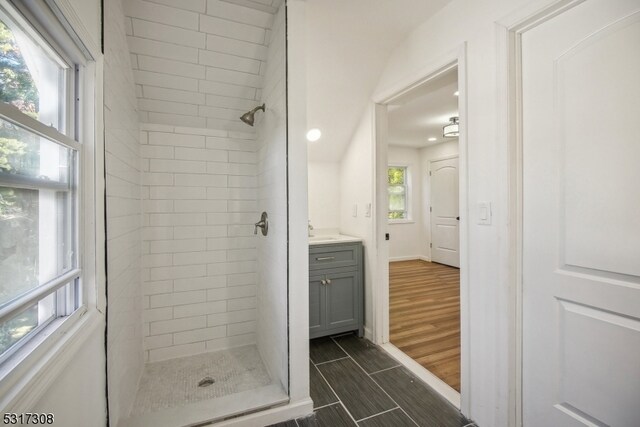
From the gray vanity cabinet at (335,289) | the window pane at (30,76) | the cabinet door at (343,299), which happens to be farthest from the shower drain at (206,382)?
the window pane at (30,76)

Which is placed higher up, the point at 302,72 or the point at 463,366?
the point at 302,72

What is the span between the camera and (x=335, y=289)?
247cm

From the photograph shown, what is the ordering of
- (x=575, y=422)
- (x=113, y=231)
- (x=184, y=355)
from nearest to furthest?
(x=575, y=422)
(x=113, y=231)
(x=184, y=355)

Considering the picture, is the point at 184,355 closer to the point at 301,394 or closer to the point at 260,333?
the point at 260,333

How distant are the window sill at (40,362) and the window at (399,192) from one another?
5.38 meters

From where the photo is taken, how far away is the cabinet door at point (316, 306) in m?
2.38

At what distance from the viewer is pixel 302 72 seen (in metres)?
1.62

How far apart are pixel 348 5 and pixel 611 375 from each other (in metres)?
2.25

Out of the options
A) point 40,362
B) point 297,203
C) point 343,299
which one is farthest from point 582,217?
point 40,362

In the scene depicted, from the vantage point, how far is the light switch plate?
1453 millimetres

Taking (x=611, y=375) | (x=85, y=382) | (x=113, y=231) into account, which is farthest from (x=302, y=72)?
(x=611, y=375)

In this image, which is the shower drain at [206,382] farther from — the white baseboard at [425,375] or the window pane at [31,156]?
the window pane at [31,156]

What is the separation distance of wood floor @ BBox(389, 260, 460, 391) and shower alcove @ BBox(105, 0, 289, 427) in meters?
1.16

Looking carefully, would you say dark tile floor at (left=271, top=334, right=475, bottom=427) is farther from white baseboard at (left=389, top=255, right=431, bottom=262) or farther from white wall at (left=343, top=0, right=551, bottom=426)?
white baseboard at (left=389, top=255, right=431, bottom=262)
